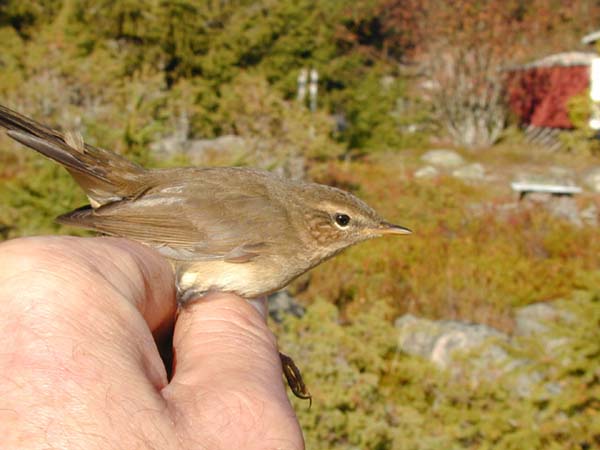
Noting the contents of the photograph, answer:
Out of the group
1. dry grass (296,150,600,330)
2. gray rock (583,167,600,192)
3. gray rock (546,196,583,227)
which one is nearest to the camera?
dry grass (296,150,600,330)

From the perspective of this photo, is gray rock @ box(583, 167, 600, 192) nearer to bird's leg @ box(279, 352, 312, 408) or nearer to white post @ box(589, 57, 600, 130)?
white post @ box(589, 57, 600, 130)

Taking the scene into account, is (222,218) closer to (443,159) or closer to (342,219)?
(342,219)

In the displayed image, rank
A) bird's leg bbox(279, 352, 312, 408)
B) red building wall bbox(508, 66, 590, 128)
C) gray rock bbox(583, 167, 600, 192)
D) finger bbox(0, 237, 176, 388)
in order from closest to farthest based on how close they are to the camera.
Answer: finger bbox(0, 237, 176, 388) → bird's leg bbox(279, 352, 312, 408) → gray rock bbox(583, 167, 600, 192) → red building wall bbox(508, 66, 590, 128)

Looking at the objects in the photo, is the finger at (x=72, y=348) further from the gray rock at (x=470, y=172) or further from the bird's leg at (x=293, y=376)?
the gray rock at (x=470, y=172)

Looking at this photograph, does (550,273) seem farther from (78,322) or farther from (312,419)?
(78,322)

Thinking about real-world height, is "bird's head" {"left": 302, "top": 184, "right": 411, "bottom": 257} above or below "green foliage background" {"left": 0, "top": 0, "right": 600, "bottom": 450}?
above

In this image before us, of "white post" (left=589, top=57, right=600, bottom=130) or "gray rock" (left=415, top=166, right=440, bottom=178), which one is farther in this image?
"white post" (left=589, top=57, right=600, bottom=130)

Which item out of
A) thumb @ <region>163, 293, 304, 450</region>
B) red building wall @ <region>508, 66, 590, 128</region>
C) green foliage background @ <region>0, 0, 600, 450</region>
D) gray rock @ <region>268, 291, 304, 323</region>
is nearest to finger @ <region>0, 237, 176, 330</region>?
thumb @ <region>163, 293, 304, 450</region>
